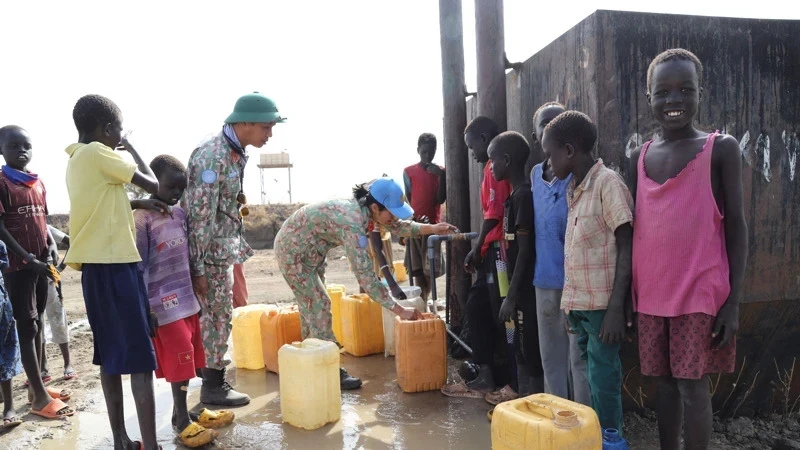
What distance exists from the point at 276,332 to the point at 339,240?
1052mm

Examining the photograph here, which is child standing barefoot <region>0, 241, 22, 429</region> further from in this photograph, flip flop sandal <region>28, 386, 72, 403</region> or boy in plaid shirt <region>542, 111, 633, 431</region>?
boy in plaid shirt <region>542, 111, 633, 431</region>

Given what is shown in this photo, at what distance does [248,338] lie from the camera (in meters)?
4.77

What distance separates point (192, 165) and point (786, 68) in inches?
152

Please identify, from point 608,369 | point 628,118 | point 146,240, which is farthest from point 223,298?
point 628,118

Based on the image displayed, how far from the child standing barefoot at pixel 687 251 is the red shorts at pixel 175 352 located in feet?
8.18

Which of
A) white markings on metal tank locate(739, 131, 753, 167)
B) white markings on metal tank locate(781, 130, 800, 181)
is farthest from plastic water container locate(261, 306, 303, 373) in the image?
white markings on metal tank locate(781, 130, 800, 181)

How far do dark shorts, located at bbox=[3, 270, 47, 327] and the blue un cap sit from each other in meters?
2.58

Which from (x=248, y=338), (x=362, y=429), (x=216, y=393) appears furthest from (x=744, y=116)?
(x=248, y=338)

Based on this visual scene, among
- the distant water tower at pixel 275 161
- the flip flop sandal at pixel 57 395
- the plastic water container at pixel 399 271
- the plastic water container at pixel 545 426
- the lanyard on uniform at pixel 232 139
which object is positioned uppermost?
the distant water tower at pixel 275 161

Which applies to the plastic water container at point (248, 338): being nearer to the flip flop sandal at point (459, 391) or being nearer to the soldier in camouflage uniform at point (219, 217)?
the soldier in camouflage uniform at point (219, 217)

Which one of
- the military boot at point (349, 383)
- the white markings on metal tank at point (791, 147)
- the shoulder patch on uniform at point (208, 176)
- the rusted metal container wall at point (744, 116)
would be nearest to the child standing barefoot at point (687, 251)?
the rusted metal container wall at point (744, 116)

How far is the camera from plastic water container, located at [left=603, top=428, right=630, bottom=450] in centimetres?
242

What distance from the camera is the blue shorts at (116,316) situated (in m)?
2.83

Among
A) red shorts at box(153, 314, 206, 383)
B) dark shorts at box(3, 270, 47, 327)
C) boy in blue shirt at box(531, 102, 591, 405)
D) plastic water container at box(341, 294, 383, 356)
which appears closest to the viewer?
boy in blue shirt at box(531, 102, 591, 405)
